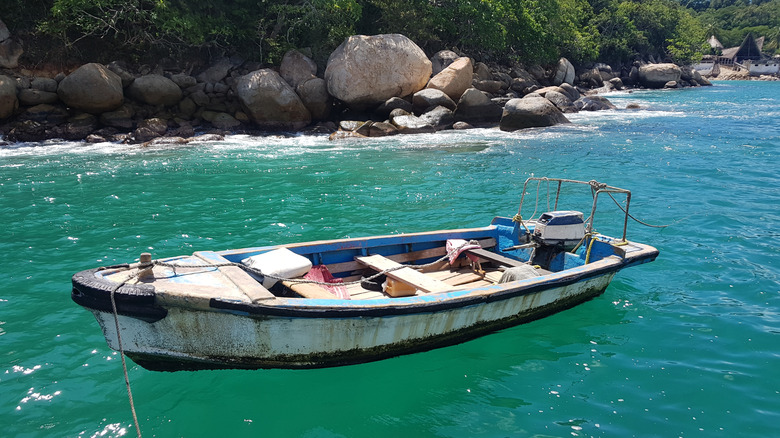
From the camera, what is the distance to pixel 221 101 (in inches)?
914

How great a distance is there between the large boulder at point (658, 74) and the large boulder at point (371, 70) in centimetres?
3425

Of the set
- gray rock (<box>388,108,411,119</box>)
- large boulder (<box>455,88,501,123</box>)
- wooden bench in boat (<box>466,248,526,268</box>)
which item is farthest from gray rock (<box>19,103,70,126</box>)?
wooden bench in boat (<box>466,248,526,268</box>)

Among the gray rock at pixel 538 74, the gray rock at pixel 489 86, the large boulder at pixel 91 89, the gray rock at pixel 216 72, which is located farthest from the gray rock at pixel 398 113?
the gray rock at pixel 538 74

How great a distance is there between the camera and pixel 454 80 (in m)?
23.8

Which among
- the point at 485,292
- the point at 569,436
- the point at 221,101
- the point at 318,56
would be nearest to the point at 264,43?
the point at 318,56

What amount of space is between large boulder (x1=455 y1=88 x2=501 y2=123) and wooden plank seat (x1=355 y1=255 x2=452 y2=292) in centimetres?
1733

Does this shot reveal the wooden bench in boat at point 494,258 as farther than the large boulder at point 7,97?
No

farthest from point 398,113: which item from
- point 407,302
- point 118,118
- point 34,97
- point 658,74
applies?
point 658,74

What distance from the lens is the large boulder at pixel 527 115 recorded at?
23.2 m

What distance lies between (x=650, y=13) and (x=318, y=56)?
44.8 m

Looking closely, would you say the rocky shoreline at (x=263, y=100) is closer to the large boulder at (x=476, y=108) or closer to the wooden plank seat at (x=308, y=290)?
the large boulder at (x=476, y=108)

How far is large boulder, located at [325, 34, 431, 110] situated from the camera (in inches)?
885

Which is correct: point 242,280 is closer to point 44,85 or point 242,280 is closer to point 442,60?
point 44,85

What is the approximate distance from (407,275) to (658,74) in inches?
1990
